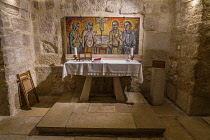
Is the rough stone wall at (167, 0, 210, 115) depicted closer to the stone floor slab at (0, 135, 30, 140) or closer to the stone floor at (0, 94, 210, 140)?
the stone floor at (0, 94, 210, 140)

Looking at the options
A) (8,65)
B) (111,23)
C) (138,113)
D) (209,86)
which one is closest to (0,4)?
(8,65)

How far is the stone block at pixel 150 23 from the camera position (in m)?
3.44

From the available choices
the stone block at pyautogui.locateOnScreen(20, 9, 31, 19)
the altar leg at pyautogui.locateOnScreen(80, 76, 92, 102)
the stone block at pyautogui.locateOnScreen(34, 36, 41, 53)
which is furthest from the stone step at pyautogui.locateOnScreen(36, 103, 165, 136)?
the stone block at pyautogui.locateOnScreen(20, 9, 31, 19)

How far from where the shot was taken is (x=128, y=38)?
3.49m

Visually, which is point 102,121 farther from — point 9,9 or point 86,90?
point 9,9

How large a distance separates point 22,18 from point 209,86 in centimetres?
398

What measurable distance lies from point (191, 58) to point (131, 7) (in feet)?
5.69

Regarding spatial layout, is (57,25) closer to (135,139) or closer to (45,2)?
(45,2)

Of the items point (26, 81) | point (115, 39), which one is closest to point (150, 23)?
point (115, 39)

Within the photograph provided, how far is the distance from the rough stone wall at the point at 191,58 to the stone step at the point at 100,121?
876 millimetres

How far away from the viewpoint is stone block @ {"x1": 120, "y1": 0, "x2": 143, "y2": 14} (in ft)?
11.0

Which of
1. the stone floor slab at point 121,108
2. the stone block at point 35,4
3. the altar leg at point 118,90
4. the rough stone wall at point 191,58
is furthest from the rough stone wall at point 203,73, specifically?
the stone block at point 35,4

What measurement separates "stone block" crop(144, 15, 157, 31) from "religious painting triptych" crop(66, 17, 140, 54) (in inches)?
7.7

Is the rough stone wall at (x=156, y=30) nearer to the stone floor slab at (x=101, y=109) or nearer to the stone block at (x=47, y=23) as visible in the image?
the stone floor slab at (x=101, y=109)
